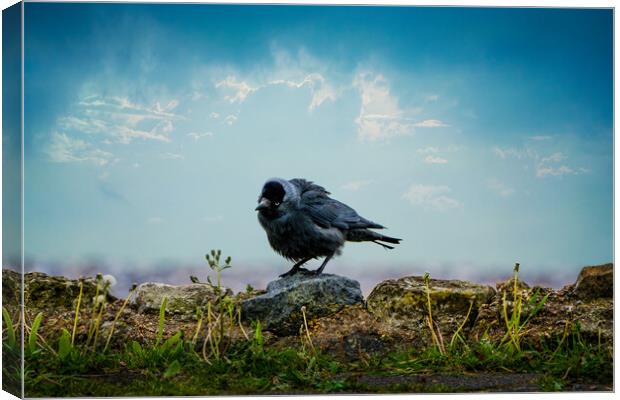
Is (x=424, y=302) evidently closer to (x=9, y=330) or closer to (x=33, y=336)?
(x=33, y=336)

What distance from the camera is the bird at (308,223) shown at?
7.04m

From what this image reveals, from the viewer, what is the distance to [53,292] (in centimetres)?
684

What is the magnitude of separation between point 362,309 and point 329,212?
0.83m

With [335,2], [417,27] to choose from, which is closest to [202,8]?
[335,2]

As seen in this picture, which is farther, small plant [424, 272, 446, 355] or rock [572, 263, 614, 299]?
rock [572, 263, 614, 299]

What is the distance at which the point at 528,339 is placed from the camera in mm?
6707

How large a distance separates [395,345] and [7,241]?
293cm

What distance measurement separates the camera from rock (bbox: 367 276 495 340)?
6891 mm

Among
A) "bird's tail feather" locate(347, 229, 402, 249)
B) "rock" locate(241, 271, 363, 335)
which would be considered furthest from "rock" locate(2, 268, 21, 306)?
"bird's tail feather" locate(347, 229, 402, 249)

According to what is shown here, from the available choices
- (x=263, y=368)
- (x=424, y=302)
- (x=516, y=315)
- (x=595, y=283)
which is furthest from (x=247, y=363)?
(x=595, y=283)

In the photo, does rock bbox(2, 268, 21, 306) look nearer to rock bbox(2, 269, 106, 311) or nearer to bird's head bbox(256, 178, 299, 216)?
rock bbox(2, 269, 106, 311)

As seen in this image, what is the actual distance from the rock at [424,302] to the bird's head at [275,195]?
103cm

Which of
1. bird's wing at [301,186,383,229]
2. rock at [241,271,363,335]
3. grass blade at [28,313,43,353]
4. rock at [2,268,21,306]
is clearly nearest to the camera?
rock at [2,268,21,306]

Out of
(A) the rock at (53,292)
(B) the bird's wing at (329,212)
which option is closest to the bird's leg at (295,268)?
(B) the bird's wing at (329,212)
